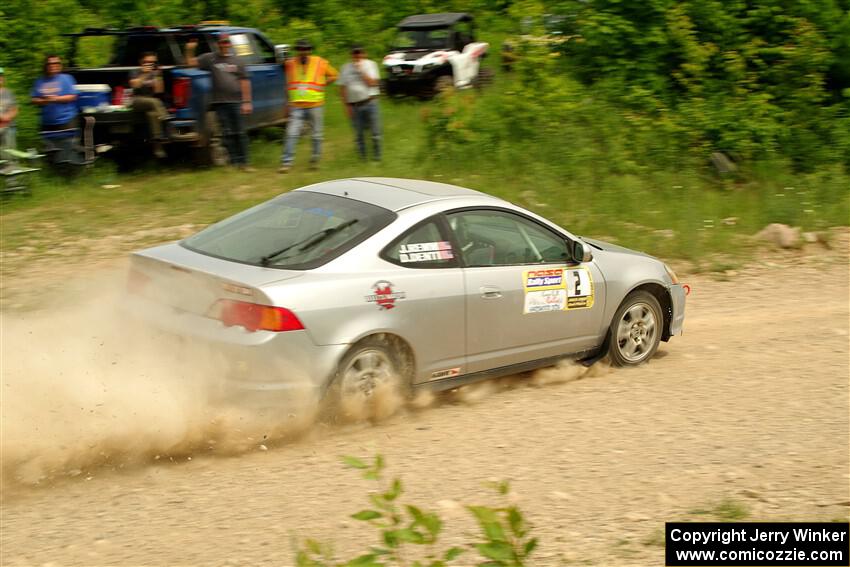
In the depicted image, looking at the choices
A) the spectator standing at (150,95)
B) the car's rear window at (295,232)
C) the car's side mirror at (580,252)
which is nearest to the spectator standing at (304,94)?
the spectator standing at (150,95)

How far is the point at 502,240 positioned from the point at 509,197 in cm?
619

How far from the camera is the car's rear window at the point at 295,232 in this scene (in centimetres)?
616

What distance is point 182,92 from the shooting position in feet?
44.2

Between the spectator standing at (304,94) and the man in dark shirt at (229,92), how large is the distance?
0.62m

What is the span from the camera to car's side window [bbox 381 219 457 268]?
20.9 feet

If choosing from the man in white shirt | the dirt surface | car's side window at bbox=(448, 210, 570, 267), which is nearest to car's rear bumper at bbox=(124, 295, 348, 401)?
the dirt surface

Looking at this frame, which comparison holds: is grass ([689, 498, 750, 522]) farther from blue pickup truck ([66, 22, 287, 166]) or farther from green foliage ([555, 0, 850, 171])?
green foliage ([555, 0, 850, 171])

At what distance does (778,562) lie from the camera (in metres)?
4.10

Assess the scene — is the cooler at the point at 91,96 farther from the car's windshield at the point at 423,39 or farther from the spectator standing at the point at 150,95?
the car's windshield at the point at 423,39

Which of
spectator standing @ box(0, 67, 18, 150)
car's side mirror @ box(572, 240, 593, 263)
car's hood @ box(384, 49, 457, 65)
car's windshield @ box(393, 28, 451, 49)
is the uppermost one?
car's windshield @ box(393, 28, 451, 49)

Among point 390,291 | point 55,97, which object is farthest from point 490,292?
point 55,97

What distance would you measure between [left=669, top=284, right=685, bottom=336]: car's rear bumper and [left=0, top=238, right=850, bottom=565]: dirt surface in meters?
0.51

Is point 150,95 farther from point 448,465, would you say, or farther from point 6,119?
point 448,465

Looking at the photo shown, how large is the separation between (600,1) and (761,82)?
9.80ft
